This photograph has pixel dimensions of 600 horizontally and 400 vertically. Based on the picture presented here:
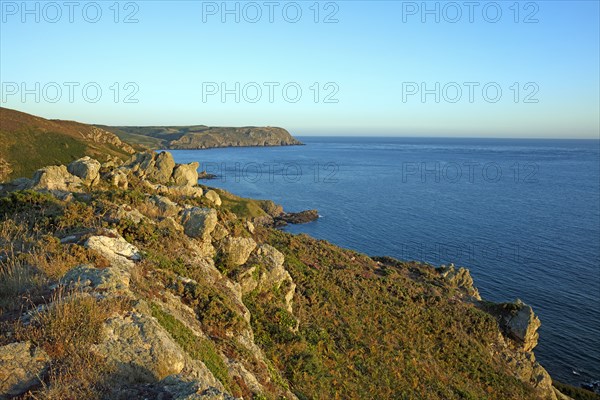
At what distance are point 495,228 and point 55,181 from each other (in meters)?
78.1

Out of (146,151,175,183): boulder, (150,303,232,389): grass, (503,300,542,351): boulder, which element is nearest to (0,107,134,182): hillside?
(146,151,175,183): boulder

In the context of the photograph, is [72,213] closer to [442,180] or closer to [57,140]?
[57,140]

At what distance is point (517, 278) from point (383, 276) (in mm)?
29336

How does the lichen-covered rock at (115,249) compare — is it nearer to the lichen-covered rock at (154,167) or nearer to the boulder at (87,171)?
the boulder at (87,171)

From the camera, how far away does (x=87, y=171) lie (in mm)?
25938

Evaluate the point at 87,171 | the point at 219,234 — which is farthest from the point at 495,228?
the point at 87,171

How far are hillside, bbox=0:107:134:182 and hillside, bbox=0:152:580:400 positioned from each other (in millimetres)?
72106

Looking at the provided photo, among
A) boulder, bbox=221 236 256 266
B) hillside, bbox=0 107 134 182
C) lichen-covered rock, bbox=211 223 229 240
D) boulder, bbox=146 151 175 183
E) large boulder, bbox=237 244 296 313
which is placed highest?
hillside, bbox=0 107 134 182

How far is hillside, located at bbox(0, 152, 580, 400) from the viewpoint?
22.9ft

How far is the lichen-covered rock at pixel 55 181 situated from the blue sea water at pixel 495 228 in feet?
151

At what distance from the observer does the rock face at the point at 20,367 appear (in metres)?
6.07

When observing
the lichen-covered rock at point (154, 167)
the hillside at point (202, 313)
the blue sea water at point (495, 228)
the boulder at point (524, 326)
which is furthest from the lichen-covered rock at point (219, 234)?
the blue sea water at point (495, 228)

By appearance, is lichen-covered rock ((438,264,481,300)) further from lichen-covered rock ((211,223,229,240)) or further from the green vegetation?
lichen-covered rock ((211,223,229,240))

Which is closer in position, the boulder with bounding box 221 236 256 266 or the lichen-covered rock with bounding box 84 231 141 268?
the lichen-covered rock with bounding box 84 231 141 268
